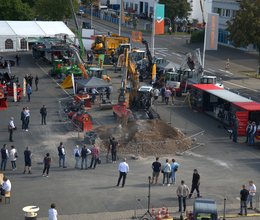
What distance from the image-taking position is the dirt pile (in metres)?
30.0

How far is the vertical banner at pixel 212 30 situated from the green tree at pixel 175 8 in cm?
3980

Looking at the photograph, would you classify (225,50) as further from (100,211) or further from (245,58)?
(100,211)

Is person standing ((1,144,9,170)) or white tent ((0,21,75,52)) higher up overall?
white tent ((0,21,75,52))

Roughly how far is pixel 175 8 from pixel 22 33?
109 ft

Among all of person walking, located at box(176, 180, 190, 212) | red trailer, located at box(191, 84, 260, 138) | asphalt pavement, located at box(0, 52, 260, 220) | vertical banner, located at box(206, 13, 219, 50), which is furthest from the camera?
vertical banner, located at box(206, 13, 219, 50)

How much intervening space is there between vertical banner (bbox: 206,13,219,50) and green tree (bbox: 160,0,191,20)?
Result: 39804mm

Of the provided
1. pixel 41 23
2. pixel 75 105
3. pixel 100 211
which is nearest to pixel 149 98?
pixel 75 105

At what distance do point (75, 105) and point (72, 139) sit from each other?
21.5ft

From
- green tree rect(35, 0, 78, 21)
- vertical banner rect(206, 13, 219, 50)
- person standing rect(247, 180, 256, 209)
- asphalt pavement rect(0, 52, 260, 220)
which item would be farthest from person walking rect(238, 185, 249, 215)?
green tree rect(35, 0, 78, 21)

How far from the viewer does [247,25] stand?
5762 cm

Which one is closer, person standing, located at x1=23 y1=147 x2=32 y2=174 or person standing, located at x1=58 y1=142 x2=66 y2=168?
person standing, located at x1=23 y1=147 x2=32 y2=174

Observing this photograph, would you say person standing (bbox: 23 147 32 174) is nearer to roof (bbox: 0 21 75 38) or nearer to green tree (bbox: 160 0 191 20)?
roof (bbox: 0 21 75 38)

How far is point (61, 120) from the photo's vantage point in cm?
3669

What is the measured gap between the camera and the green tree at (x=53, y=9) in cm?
7944
